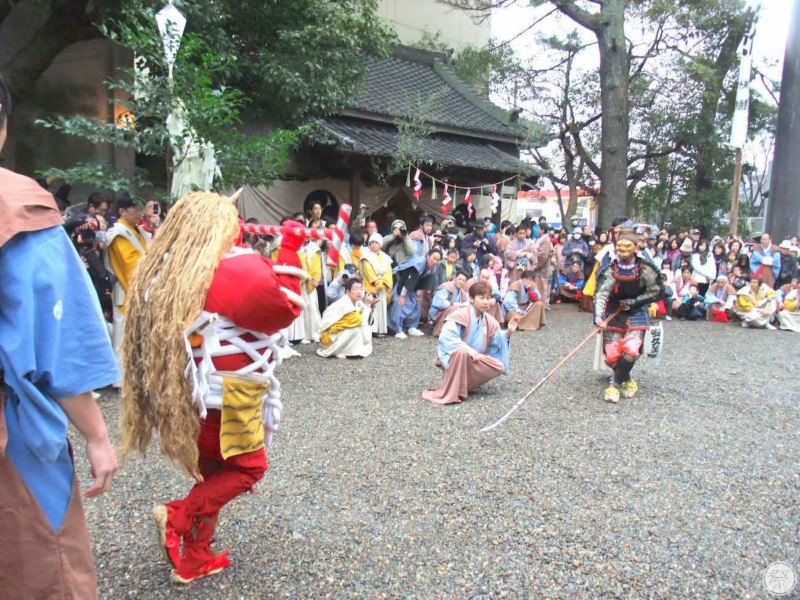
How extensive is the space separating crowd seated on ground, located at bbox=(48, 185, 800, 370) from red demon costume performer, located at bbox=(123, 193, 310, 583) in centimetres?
304

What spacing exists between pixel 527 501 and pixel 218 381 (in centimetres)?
197

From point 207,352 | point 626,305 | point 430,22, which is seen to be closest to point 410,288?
point 626,305

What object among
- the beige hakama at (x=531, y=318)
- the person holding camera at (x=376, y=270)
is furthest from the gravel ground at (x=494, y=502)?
the beige hakama at (x=531, y=318)

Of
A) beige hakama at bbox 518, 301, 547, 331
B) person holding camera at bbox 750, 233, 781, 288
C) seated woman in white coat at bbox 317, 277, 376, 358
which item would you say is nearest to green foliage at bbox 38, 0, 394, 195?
seated woman in white coat at bbox 317, 277, 376, 358

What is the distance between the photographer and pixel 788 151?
52.8 feet

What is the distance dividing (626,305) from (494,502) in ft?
10.00

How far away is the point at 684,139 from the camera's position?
16438 millimetres

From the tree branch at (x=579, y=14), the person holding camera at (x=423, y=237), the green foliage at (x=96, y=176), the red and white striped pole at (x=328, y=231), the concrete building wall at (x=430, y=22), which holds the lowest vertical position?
the person holding camera at (x=423, y=237)

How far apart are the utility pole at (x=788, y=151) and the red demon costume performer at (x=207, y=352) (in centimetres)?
1751

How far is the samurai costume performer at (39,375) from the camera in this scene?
52.7 inches

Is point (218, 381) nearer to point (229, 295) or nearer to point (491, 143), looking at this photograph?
point (229, 295)

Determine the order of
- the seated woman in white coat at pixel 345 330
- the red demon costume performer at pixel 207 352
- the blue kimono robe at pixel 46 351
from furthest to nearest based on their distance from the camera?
the seated woman in white coat at pixel 345 330, the red demon costume performer at pixel 207 352, the blue kimono robe at pixel 46 351

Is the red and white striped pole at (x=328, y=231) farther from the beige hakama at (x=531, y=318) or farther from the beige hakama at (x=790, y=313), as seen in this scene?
the beige hakama at (x=790, y=313)

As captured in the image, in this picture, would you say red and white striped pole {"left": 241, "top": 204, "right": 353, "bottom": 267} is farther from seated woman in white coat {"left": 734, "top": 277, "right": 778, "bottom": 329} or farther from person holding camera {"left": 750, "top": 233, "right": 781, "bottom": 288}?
person holding camera {"left": 750, "top": 233, "right": 781, "bottom": 288}
